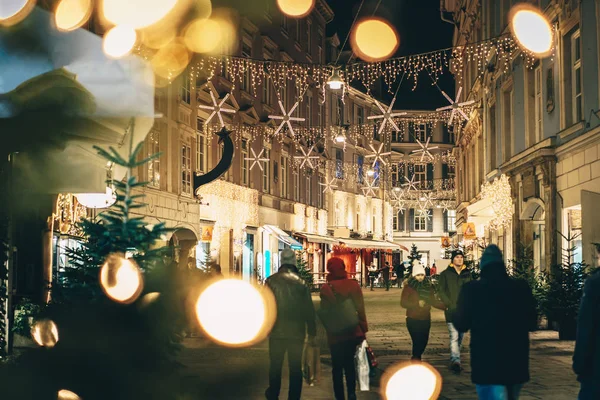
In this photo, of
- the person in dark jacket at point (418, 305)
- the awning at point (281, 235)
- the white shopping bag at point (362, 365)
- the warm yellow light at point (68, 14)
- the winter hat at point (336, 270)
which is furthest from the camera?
the awning at point (281, 235)

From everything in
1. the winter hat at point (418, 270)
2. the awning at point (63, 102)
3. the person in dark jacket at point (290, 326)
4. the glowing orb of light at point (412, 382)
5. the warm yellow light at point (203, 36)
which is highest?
the warm yellow light at point (203, 36)

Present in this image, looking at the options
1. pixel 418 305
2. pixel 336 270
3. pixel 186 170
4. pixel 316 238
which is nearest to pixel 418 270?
pixel 418 305

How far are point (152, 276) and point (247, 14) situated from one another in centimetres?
3211

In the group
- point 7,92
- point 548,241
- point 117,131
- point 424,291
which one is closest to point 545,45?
point 548,241

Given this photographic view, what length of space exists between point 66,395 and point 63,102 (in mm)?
4199

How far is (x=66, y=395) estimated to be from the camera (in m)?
6.66

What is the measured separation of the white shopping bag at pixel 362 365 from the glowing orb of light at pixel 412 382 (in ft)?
1.16

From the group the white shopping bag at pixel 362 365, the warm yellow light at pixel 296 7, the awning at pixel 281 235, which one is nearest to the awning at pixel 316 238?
the awning at pixel 281 235

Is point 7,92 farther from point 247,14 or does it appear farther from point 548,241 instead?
point 247,14

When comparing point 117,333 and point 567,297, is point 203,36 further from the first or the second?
point 117,333

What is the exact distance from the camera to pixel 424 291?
39.9ft

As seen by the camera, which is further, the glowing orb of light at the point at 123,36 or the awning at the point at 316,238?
the awning at the point at 316,238

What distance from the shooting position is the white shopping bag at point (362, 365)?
33.7ft

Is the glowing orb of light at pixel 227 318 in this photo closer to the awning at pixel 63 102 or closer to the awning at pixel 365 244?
the awning at pixel 63 102
